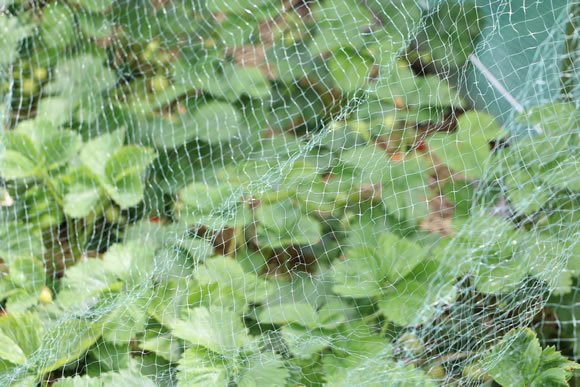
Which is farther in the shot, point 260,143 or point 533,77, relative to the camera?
point 260,143

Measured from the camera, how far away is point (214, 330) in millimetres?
1261

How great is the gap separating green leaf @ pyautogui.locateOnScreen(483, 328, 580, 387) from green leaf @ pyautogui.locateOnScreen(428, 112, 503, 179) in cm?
29

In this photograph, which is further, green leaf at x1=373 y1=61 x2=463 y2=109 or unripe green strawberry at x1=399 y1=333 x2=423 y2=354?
green leaf at x1=373 y1=61 x2=463 y2=109

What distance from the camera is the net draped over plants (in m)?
1.21

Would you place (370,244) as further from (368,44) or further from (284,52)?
(284,52)

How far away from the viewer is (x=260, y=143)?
166 cm

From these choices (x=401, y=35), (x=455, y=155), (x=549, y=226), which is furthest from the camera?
(x=401, y=35)

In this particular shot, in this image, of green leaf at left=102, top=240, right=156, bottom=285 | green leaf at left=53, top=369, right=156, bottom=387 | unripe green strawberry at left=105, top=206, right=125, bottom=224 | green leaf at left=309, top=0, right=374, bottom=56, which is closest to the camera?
green leaf at left=53, top=369, right=156, bottom=387

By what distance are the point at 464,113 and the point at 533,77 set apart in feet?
0.43

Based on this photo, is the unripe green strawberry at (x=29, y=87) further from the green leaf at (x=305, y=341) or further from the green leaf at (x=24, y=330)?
the green leaf at (x=305, y=341)

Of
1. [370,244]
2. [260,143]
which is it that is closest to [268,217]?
[370,244]

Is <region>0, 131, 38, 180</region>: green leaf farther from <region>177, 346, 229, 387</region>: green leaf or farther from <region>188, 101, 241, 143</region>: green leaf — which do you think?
<region>177, 346, 229, 387</region>: green leaf

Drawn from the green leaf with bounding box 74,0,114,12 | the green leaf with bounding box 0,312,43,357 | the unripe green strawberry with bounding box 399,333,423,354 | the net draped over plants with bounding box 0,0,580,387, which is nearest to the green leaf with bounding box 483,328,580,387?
the net draped over plants with bounding box 0,0,580,387

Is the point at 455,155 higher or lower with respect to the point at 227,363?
higher
